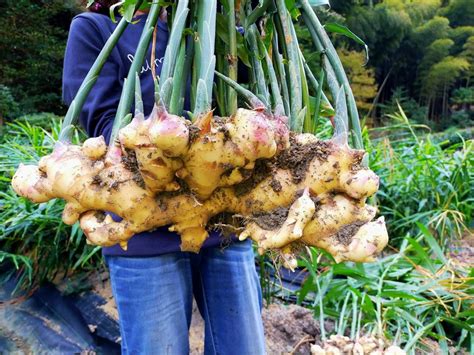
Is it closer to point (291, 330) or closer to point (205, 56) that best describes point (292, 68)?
point (205, 56)

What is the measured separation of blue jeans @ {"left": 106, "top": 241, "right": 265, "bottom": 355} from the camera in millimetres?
756

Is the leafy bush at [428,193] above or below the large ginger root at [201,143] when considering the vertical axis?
below

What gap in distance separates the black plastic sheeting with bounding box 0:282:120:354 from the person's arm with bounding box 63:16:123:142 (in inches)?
39.2

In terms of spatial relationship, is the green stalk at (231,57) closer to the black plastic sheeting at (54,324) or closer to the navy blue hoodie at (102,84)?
the navy blue hoodie at (102,84)

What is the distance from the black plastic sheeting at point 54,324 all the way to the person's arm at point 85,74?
1.00 meters

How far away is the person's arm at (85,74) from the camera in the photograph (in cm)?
73

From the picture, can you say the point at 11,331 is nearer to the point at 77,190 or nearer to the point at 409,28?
the point at 77,190

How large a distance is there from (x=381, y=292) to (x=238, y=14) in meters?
1.03

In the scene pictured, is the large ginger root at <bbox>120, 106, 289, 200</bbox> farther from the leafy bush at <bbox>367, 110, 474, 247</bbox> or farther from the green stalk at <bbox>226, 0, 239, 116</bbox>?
the leafy bush at <bbox>367, 110, 474, 247</bbox>

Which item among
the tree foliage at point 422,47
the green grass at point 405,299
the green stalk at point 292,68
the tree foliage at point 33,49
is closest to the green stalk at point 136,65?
the green stalk at point 292,68

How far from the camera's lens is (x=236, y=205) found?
50cm

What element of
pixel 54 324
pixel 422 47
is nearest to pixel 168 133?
pixel 54 324

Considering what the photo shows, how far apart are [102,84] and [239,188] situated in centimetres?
38

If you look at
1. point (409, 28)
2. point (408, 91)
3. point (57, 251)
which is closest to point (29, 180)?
point (57, 251)
